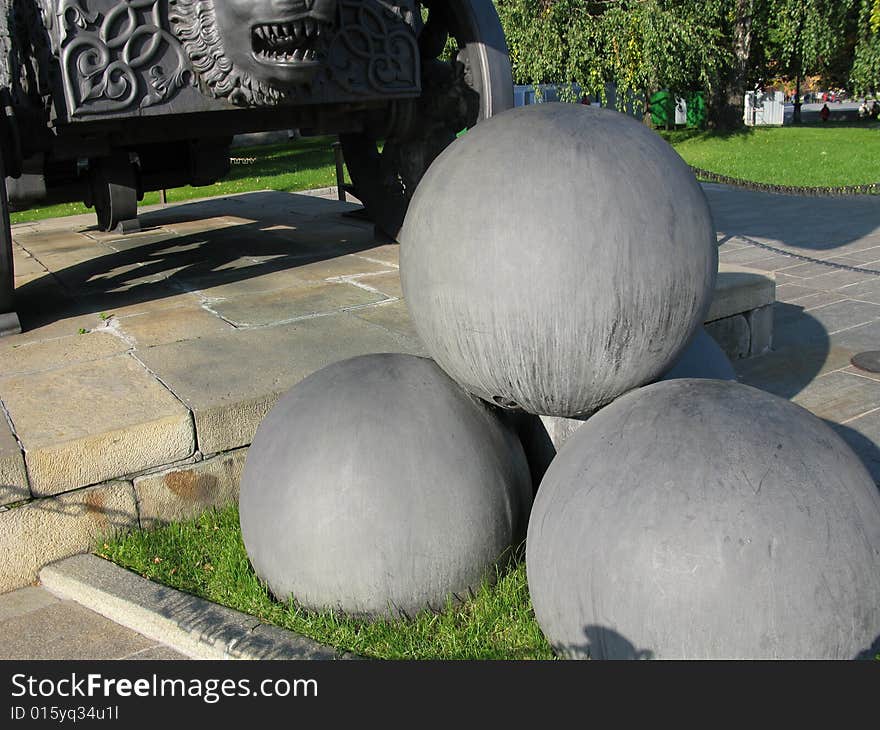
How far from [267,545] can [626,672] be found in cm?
110

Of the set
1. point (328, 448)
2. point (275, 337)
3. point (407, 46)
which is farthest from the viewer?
point (407, 46)

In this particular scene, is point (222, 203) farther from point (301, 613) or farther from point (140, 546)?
point (301, 613)

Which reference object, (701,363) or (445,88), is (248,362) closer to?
(701,363)

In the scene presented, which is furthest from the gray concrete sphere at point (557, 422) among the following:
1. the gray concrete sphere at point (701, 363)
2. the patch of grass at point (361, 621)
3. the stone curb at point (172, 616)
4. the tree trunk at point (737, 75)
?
the tree trunk at point (737, 75)

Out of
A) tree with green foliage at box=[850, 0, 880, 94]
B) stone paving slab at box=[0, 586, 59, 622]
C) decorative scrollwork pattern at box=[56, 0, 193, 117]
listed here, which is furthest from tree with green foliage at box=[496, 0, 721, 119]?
stone paving slab at box=[0, 586, 59, 622]

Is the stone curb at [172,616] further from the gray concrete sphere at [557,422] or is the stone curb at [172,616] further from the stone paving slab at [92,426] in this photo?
the gray concrete sphere at [557,422]

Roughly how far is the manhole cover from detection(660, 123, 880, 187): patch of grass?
354 inches

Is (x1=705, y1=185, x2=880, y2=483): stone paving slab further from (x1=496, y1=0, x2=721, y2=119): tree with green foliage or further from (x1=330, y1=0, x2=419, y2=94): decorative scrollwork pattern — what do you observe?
(x1=496, y1=0, x2=721, y2=119): tree with green foliage

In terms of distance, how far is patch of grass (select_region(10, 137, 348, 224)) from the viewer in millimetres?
11805

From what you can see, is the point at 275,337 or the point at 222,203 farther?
the point at 222,203

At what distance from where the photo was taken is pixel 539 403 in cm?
261

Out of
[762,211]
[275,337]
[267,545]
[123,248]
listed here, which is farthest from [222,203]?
[267,545]

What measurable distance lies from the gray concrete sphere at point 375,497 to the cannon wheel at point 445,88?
3.30 metres

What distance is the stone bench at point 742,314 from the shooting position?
4844 mm
